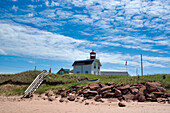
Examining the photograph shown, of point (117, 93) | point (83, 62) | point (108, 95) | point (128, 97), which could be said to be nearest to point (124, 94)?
point (117, 93)

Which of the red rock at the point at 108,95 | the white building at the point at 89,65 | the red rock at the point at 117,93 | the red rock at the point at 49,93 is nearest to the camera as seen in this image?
the red rock at the point at 117,93

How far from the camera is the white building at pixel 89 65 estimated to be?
1879 inches

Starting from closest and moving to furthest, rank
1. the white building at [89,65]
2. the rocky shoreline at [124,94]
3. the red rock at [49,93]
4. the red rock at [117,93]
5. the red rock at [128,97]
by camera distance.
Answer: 1. the rocky shoreline at [124,94]
2. the red rock at [128,97]
3. the red rock at [117,93]
4. the red rock at [49,93]
5. the white building at [89,65]

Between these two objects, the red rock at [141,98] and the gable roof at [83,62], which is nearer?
the red rock at [141,98]

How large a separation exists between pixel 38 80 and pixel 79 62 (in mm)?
27041

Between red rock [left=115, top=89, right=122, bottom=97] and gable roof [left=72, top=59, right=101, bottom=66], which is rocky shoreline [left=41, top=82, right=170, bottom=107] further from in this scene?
gable roof [left=72, top=59, right=101, bottom=66]

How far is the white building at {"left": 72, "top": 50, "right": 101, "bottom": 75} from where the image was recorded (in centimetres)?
4772

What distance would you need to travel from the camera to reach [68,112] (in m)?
12.9

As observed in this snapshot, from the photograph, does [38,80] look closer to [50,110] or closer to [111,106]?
[50,110]

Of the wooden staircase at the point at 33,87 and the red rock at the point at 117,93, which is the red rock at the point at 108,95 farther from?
the wooden staircase at the point at 33,87

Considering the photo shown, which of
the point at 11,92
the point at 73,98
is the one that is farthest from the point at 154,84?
the point at 11,92

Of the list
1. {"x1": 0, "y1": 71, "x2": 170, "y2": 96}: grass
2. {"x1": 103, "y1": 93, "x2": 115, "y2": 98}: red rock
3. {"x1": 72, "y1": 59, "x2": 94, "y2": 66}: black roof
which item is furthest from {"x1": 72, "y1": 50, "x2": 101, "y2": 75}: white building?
{"x1": 103, "y1": 93, "x2": 115, "y2": 98}: red rock

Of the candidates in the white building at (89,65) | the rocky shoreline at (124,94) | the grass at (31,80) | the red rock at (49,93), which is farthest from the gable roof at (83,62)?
the rocky shoreline at (124,94)

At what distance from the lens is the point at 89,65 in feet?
157
